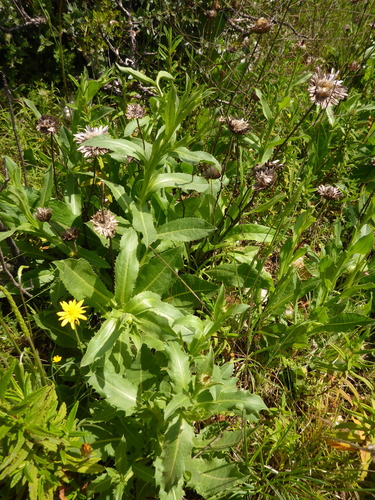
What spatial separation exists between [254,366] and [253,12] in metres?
3.55

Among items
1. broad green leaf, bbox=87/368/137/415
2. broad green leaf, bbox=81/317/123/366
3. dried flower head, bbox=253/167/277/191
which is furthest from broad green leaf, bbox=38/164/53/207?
dried flower head, bbox=253/167/277/191

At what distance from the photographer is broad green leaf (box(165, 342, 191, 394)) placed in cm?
142

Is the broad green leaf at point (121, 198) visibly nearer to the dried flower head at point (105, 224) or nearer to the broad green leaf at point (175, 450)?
the dried flower head at point (105, 224)

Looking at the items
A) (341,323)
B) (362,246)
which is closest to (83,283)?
(341,323)

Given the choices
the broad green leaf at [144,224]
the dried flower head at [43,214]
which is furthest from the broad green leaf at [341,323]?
the dried flower head at [43,214]

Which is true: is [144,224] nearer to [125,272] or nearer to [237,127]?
[125,272]

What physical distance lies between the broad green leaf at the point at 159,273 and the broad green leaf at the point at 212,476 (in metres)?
0.76

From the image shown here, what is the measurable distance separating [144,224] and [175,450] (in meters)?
0.97

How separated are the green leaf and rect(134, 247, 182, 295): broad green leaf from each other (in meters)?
Answer: 0.10

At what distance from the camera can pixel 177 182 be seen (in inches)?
78.0

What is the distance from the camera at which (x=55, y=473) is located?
1.44 metres

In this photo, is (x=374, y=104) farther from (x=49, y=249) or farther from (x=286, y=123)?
(x=49, y=249)

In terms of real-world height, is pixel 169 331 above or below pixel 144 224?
below

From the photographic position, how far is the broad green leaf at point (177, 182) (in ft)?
6.19
